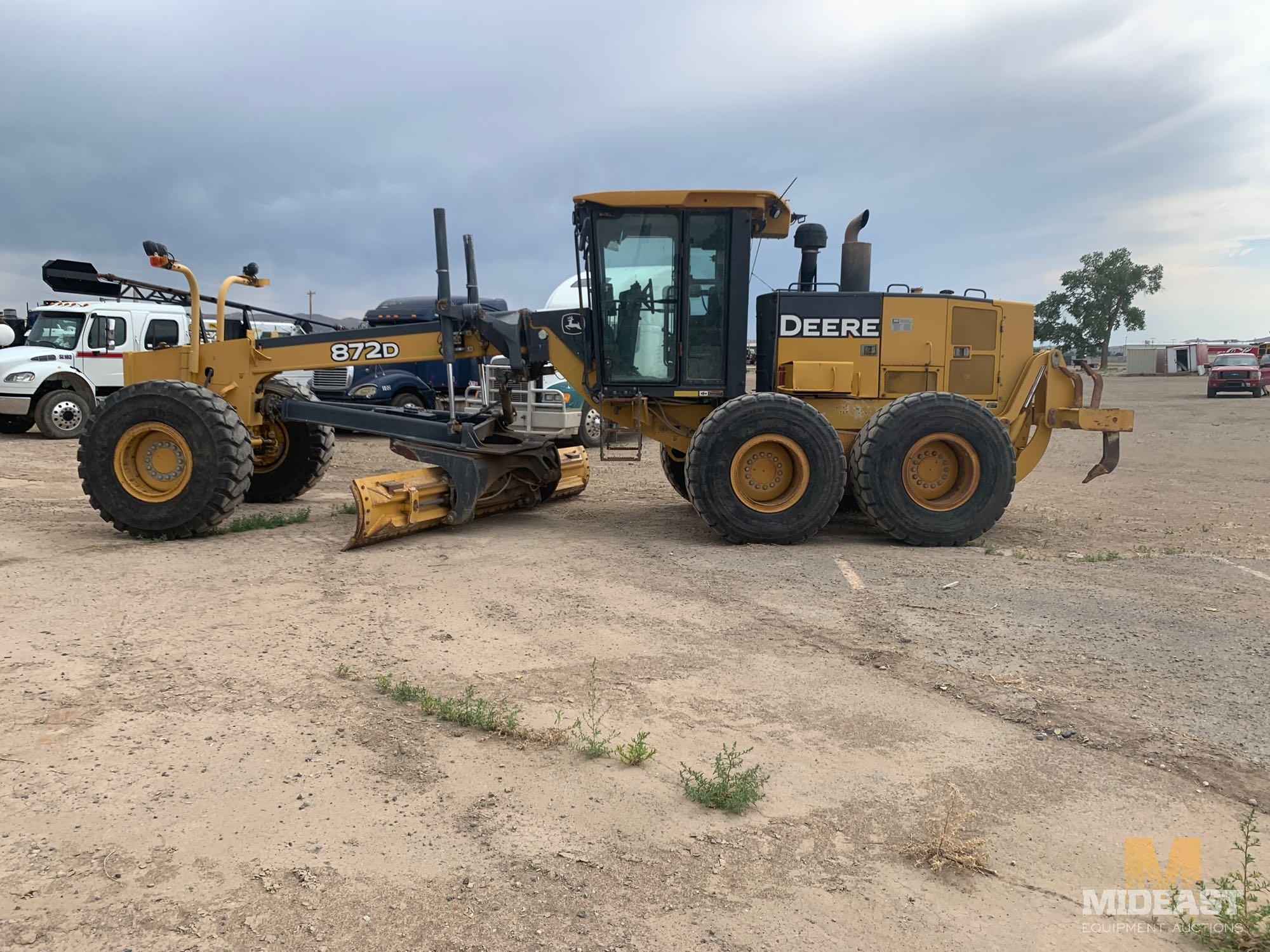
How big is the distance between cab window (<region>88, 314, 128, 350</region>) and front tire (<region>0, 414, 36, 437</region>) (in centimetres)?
174

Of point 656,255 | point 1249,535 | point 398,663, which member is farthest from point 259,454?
point 1249,535

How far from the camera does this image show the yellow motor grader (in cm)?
774

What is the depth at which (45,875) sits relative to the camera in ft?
9.07

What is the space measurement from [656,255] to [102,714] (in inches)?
230

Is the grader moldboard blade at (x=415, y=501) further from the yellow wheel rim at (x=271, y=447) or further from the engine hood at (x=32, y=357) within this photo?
the engine hood at (x=32, y=357)

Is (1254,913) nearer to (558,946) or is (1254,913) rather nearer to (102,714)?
(558,946)

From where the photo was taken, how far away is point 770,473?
7910 millimetres

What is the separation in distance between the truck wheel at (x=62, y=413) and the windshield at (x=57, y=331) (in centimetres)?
83

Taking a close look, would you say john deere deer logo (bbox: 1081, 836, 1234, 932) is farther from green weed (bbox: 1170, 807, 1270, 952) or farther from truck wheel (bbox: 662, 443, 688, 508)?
truck wheel (bbox: 662, 443, 688, 508)

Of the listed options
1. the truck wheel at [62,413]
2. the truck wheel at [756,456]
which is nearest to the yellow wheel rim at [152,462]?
the truck wheel at [756,456]

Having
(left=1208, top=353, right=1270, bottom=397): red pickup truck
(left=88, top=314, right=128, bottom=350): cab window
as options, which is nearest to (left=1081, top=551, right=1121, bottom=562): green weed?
(left=88, top=314, right=128, bottom=350): cab window

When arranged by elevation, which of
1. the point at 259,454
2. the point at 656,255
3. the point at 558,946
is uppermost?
the point at 656,255

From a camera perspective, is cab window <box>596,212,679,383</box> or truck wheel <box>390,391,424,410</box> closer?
cab window <box>596,212,679,383</box>

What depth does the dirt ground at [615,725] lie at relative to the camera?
106 inches
